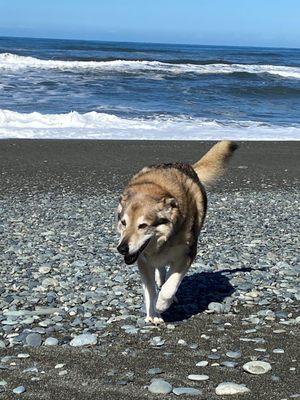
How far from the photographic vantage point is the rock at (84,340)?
15.7 ft

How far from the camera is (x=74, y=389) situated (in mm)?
4023

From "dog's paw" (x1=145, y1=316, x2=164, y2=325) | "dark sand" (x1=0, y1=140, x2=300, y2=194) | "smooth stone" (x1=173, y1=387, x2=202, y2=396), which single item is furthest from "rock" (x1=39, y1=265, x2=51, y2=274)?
"dark sand" (x1=0, y1=140, x2=300, y2=194)

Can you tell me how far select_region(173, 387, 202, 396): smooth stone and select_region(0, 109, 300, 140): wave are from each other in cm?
1351

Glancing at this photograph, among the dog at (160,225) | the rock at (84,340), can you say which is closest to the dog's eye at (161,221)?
the dog at (160,225)

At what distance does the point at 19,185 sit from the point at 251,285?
255 inches

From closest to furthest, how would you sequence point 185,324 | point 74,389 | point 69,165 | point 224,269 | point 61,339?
point 74,389, point 61,339, point 185,324, point 224,269, point 69,165

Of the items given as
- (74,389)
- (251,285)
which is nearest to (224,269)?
(251,285)

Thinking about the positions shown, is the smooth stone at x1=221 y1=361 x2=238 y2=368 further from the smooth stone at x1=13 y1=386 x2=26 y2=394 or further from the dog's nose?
the smooth stone at x1=13 y1=386 x2=26 y2=394

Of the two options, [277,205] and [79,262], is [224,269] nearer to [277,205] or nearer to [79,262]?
[79,262]

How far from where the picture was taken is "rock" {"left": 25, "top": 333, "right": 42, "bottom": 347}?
15.6ft

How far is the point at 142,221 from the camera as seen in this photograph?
15.9 ft

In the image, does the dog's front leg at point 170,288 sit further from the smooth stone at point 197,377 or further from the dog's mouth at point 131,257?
the smooth stone at point 197,377

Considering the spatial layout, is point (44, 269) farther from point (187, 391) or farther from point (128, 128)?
point (128, 128)

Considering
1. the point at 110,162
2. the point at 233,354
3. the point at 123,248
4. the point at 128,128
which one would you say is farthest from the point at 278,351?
the point at 128,128
